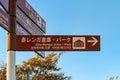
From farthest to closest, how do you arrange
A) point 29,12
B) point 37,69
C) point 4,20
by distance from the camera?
point 37,69, point 29,12, point 4,20

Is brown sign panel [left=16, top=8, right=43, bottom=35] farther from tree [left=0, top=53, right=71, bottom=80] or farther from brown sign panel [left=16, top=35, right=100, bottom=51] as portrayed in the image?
tree [left=0, top=53, right=71, bottom=80]

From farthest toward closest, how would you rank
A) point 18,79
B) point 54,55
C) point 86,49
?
point 54,55 < point 18,79 < point 86,49

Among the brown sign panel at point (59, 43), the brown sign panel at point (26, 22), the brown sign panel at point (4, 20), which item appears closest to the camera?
the brown sign panel at point (4, 20)

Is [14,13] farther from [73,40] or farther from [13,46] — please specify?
[73,40]

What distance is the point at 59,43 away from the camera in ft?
27.6

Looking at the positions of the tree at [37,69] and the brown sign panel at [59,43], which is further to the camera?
the tree at [37,69]

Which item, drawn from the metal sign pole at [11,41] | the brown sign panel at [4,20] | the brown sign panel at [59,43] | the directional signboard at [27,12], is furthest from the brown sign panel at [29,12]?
the brown sign panel at [59,43]

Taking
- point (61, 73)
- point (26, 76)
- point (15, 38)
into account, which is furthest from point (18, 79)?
point (15, 38)

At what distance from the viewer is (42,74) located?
23000 millimetres

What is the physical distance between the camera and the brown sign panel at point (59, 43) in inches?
327

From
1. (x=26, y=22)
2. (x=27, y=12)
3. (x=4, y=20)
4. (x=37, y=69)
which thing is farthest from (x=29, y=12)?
(x=37, y=69)

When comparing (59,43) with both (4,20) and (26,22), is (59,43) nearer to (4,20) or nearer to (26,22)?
(26,22)

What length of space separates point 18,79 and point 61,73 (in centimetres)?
243

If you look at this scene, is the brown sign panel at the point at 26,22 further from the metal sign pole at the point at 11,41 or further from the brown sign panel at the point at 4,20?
the brown sign panel at the point at 4,20
